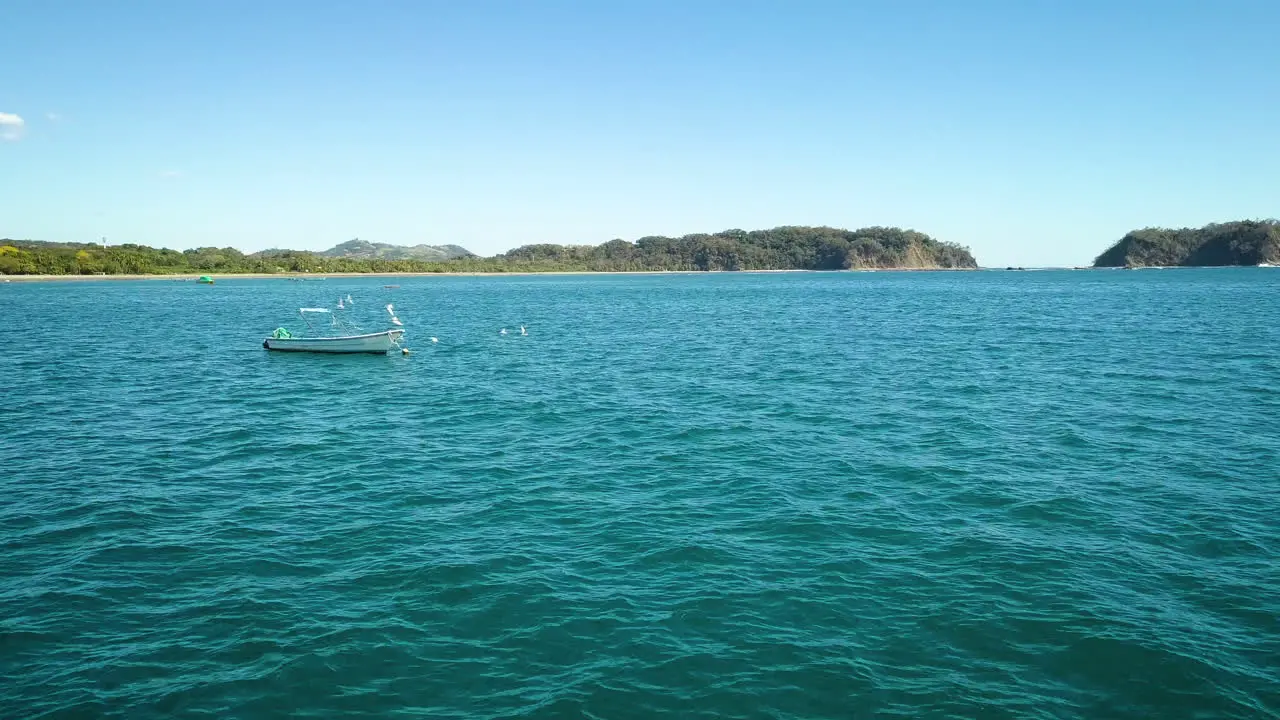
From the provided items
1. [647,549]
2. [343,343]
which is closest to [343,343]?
[343,343]

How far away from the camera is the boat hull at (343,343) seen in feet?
173

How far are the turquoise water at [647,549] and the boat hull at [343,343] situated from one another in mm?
11834

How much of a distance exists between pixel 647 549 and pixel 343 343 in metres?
41.1

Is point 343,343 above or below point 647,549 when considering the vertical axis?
above

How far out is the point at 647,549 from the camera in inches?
705

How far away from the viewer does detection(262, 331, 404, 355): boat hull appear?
5266 cm

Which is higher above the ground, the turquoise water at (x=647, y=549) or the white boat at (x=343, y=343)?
the white boat at (x=343, y=343)

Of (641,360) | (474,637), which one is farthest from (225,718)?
(641,360)

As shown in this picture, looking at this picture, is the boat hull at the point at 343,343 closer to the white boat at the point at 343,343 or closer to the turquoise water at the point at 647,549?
the white boat at the point at 343,343

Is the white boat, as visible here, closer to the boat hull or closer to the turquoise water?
the boat hull

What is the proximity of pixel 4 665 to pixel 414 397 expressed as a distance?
25488 millimetres

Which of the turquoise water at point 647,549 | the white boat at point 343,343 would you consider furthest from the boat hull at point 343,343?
the turquoise water at point 647,549

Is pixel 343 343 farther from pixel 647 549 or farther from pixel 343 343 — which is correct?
pixel 647 549

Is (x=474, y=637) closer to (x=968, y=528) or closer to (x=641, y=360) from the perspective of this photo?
(x=968, y=528)
